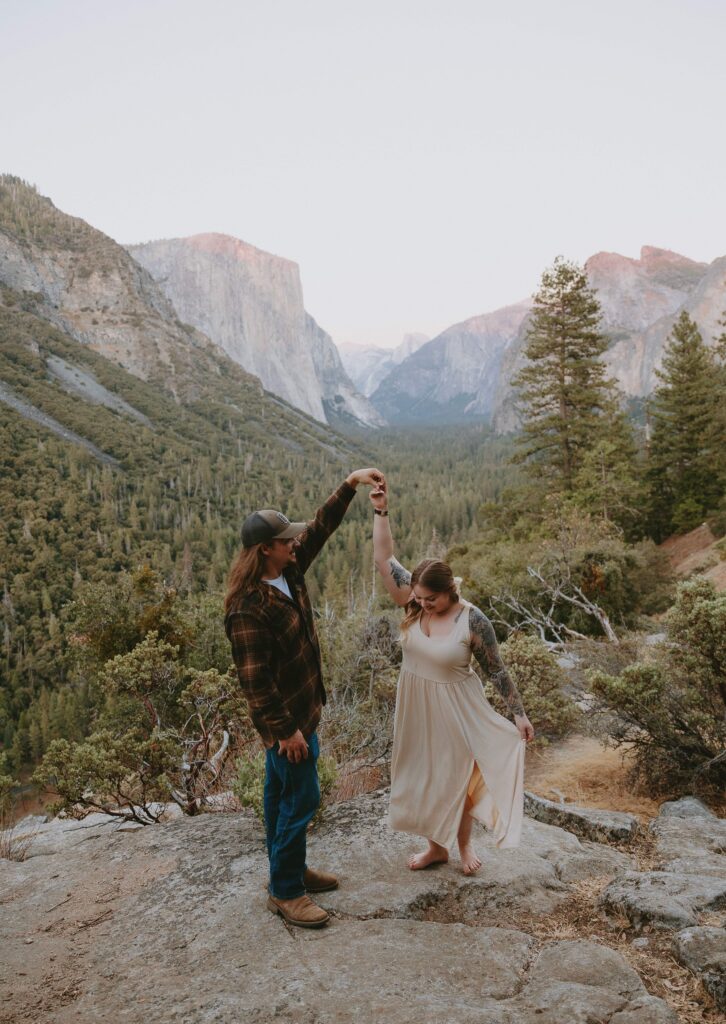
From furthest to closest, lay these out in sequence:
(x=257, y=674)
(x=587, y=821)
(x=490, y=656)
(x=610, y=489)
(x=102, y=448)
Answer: (x=102, y=448)
(x=610, y=489)
(x=587, y=821)
(x=490, y=656)
(x=257, y=674)

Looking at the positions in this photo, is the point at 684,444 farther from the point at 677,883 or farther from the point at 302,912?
the point at 302,912

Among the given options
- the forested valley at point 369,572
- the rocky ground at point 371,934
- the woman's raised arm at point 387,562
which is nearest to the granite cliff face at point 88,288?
the forested valley at point 369,572

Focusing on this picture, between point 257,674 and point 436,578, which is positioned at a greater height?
point 436,578

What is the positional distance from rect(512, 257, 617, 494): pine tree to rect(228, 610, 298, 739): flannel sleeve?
78.5 feet

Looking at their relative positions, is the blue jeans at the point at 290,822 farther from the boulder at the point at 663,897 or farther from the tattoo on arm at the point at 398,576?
the boulder at the point at 663,897

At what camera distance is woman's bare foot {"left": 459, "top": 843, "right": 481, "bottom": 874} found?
3480 mm

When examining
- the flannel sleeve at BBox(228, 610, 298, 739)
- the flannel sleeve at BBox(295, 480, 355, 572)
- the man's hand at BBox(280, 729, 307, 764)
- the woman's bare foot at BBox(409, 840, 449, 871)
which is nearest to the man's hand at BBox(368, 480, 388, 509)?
the flannel sleeve at BBox(295, 480, 355, 572)

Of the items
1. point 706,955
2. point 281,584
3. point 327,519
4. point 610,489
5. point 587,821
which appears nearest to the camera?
point 706,955

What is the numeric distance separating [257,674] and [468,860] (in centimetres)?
171

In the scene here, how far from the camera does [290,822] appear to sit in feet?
10.3

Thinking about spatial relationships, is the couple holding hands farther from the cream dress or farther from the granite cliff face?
the granite cliff face

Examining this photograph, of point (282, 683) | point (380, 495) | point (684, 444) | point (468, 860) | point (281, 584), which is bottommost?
point (468, 860)

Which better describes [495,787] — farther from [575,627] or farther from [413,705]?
[575,627]

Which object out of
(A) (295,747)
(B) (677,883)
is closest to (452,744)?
(A) (295,747)
